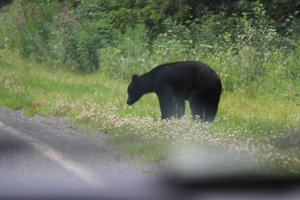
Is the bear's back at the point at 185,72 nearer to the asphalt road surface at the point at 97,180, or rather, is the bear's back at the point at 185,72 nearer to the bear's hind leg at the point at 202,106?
the bear's hind leg at the point at 202,106

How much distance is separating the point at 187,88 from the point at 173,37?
245 inches

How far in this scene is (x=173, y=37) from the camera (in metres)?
15.7

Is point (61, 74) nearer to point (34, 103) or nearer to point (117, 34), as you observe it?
point (117, 34)

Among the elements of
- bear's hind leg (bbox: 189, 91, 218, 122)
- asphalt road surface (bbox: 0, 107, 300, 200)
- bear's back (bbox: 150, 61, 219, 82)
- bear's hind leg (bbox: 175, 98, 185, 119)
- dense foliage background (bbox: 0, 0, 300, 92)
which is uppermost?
dense foliage background (bbox: 0, 0, 300, 92)

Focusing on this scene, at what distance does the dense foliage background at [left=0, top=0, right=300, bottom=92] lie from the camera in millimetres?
13070

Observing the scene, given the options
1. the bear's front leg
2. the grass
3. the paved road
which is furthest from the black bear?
the paved road

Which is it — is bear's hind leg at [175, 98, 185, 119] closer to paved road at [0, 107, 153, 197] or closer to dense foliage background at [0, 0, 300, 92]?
paved road at [0, 107, 153, 197]

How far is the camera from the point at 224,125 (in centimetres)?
906

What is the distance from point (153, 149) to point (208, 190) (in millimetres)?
1607

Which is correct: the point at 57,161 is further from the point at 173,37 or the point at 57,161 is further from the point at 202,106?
the point at 173,37

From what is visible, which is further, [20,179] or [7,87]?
[7,87]

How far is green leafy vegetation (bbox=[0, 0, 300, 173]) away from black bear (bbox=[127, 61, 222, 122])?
1.07ft

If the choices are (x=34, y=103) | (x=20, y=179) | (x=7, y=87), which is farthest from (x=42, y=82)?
(x=20, y=179)

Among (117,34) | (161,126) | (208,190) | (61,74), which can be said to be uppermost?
(117,34)
